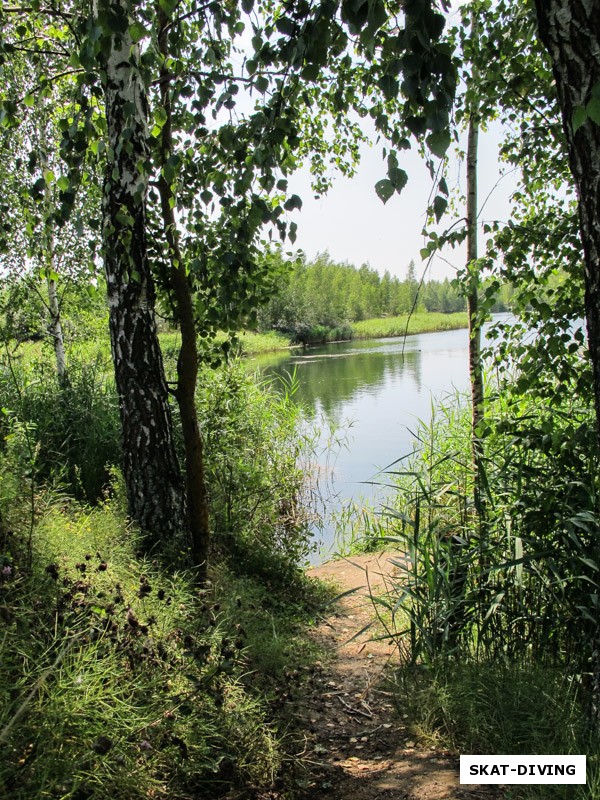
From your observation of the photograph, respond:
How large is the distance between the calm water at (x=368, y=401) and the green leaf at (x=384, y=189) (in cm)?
42

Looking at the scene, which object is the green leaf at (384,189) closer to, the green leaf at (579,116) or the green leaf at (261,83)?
the green leaf at (579,116)

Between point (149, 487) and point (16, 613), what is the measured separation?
4.99 ft

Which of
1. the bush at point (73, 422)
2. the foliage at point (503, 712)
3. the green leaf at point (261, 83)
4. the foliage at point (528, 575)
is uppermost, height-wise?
the green leaf at point (261, 83)

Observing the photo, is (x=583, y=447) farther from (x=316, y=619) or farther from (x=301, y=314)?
(x=301, y=314)

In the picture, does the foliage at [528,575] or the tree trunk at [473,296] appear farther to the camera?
the tree trunk at [473,296]

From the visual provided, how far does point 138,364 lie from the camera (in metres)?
3.60

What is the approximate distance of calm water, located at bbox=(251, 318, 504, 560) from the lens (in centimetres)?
906

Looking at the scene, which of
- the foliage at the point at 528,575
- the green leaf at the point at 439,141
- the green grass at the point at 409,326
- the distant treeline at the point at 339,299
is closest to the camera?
the green leaf at the point at 439,141

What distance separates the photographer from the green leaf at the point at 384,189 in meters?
1.55

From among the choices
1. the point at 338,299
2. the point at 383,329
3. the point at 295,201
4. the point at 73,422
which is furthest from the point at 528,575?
the point at 338,299

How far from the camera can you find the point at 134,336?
3.58 m

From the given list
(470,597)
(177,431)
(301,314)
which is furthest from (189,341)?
(301,314)

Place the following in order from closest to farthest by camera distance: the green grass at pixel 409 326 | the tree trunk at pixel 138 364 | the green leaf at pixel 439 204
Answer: the green leaf at pixel 439 204, the tree trunk at pixel 138 364, the green grass at pixel 409 326

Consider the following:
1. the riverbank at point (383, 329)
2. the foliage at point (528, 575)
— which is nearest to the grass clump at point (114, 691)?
the foliage at point (528, 575)
